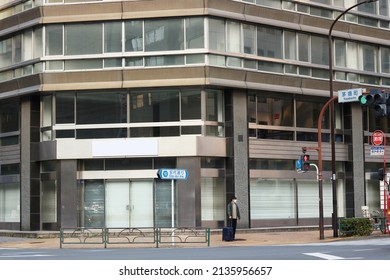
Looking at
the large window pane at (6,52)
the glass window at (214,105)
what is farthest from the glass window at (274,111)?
the large window pane at (6,52)

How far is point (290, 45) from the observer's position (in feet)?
117

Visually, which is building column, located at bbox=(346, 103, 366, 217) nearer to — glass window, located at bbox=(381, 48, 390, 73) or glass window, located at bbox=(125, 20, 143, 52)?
glass window, located at bbox=(381, 48, 390, 73)

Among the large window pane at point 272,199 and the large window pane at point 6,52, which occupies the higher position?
the large window pane at point 6,52

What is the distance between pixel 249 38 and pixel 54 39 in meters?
9.63

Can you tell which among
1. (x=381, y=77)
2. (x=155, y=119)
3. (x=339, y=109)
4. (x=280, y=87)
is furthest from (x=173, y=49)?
(x=381, y=77)

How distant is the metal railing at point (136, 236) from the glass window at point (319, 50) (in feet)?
45.0

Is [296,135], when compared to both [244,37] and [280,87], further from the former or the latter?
[244,37]

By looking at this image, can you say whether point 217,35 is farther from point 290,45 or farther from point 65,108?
point 65,108

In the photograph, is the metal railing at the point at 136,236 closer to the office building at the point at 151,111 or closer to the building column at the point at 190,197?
the building column at the point at 190,197

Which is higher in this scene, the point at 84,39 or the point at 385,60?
the point at 84,39

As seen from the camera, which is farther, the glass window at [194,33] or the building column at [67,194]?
the building column at [67,194]

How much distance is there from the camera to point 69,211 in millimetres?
32625

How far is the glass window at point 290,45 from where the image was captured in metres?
35.4

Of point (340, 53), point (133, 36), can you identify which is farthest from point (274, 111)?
point (133, 36)
